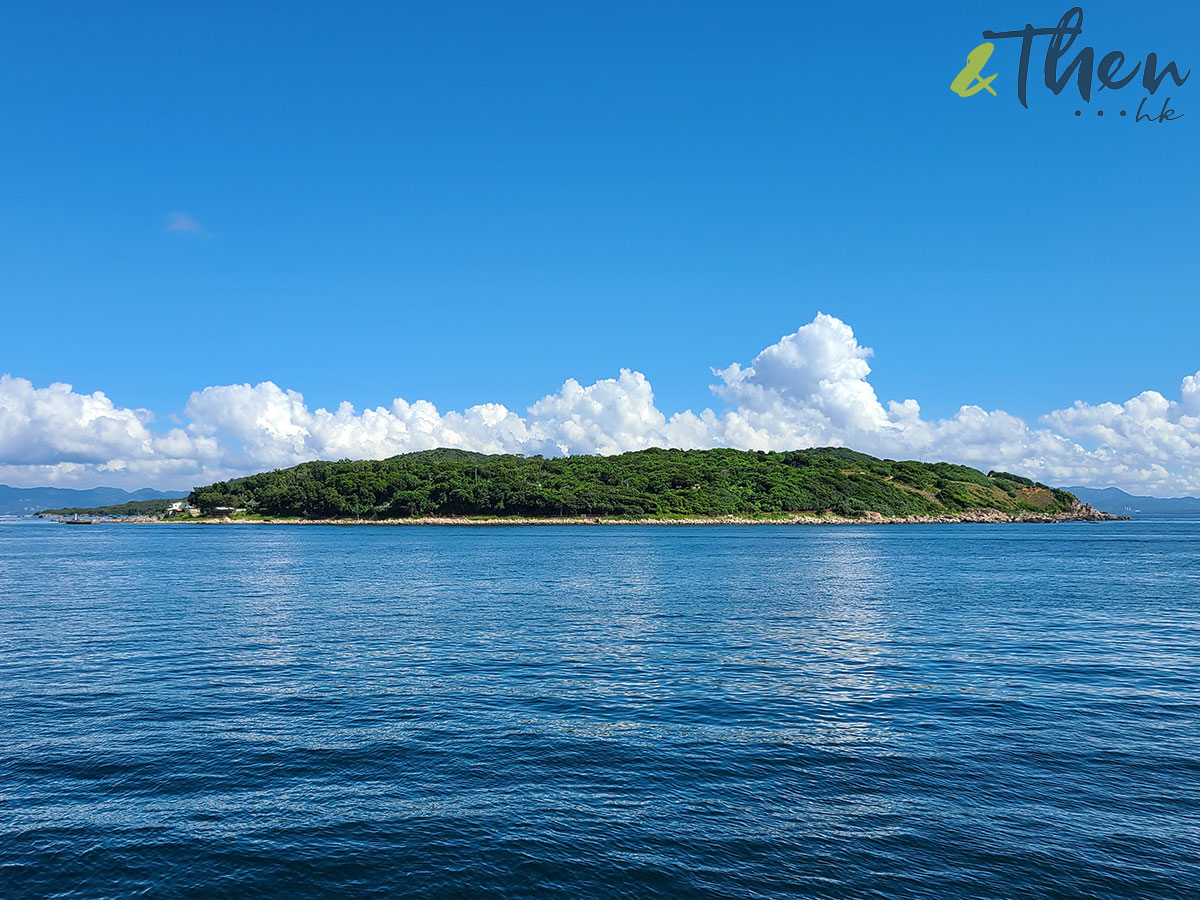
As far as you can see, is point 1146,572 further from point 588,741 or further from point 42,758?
point 42,758

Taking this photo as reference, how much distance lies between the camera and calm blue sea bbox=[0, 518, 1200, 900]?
592 inches

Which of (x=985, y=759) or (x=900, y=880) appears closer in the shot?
(x=900, y=880)

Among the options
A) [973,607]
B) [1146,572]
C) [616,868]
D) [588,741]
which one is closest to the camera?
[616,868]

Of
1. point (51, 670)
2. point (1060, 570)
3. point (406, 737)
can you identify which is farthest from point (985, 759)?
point (1060, 570)

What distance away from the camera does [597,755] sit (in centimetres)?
2172

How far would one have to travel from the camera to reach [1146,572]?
278 ft

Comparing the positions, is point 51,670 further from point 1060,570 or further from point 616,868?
point 1060,570

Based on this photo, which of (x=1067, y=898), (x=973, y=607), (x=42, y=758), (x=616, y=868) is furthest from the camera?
(x=973, y=607)

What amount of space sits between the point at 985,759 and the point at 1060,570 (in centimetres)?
8040

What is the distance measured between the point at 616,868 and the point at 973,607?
48900 millimetres

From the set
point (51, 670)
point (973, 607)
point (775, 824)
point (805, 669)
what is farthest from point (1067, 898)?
point (973, 607)

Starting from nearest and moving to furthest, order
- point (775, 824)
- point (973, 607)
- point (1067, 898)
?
point (1067, 898) < point (775, 824) < point (973, 607)

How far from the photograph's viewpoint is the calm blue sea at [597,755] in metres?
15.0

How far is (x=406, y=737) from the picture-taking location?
2336cm
